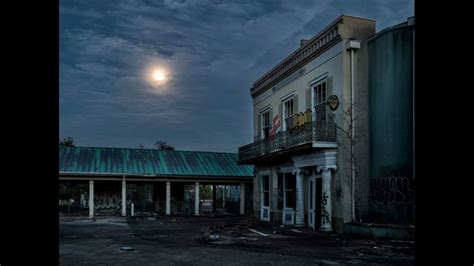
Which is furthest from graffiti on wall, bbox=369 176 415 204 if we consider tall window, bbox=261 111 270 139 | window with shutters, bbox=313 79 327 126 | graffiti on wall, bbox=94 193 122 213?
graffiti on wall, bbox=94 193 122 213

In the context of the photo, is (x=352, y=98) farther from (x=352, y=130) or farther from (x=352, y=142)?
(x=352, y=142)

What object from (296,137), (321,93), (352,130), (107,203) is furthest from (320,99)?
(107,203)

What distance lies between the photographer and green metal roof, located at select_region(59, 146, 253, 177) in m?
30.8

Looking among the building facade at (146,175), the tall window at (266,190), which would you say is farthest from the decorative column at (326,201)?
the building facade at (146,175)

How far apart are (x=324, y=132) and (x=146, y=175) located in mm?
17000

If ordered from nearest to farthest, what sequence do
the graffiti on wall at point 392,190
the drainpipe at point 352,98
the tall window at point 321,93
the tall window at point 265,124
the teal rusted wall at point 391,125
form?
the graffiti on wall at point 392,190, the teal rusted wall at point 391,125, the drainpipe at point 352,98, the tall window at point 321,93, the tall window at point 265,124

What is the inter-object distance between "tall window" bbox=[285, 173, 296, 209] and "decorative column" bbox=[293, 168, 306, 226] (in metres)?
1.02

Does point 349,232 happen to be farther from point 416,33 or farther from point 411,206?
point 416,33

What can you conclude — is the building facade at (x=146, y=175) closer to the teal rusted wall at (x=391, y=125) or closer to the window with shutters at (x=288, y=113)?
the window with shutters at (x=288, y=113)

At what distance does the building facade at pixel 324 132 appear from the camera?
16531mm

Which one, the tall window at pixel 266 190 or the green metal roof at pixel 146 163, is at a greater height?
the green metal roof at pixel 146 163

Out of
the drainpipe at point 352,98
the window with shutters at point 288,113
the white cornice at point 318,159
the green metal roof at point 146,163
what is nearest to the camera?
the drainpipe at point 352,98

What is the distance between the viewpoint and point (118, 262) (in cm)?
1023

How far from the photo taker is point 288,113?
21.8m
